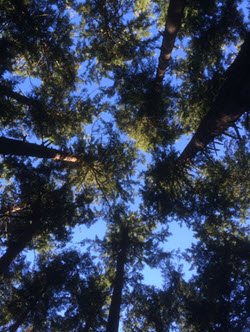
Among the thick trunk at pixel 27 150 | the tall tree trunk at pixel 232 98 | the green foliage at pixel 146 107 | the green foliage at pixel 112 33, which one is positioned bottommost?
the thick trunk at pixel 27 150

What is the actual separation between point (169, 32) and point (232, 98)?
3.46 meters

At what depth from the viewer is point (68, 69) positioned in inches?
403

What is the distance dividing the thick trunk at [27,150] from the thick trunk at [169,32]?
17.2 feet

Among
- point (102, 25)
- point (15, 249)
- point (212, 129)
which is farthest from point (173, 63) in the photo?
point (15, 249)

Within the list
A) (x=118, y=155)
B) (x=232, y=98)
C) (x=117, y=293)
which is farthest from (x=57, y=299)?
(x=232, y=98)

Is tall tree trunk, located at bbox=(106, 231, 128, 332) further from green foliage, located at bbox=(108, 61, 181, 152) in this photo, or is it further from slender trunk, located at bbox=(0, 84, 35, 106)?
slender trunk, located at bbox=(0, 84, 35, 106)

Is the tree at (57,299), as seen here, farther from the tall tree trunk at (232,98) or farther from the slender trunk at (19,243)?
the tall tree trunk at (232,98)

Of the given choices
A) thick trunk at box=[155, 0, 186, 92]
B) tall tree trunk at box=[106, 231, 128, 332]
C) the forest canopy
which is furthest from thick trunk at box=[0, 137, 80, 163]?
tall tree trunk at box=[106, 231, 128, 332]

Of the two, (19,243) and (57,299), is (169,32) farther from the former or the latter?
(57,299)

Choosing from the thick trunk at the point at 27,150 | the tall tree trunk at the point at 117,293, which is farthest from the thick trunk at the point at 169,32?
the tall tree trunk at the point at 117,293

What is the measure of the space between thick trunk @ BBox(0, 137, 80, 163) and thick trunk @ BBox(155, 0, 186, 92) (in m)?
5.23

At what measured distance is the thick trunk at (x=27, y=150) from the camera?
6.49m

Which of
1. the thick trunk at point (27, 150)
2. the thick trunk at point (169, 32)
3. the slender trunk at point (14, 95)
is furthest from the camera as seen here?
the slender trunk at point (14, 95)

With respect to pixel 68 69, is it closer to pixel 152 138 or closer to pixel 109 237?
pixel 152 138
